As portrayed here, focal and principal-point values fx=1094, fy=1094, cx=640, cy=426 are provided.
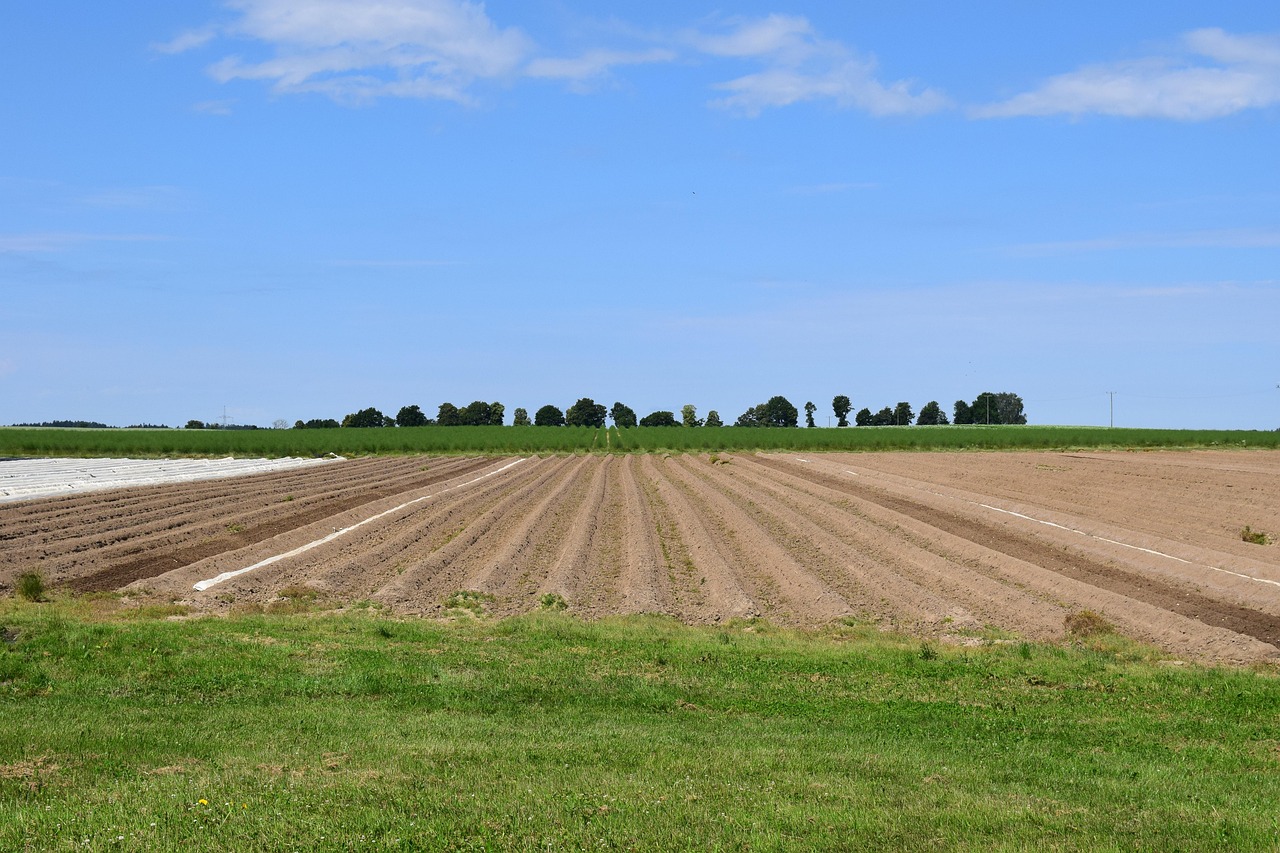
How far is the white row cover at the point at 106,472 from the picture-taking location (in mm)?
36719

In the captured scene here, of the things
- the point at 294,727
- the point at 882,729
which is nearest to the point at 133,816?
the point at 294,727

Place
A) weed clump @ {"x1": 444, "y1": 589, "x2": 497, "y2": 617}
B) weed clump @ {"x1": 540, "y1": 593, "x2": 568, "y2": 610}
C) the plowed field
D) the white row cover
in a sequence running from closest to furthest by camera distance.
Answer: weed clump @ {"x1": 444, "y1": 589, "x2": 497, "y2": 617}
weed clump @ {"x1": 540, "y1": 593, "x2": 568, "y2": 610}
the plowed field
the white row cover

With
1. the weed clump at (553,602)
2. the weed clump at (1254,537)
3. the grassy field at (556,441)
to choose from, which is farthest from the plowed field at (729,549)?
the grassy field at (556,441)

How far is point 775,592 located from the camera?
1869cm

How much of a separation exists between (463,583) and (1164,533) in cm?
1810

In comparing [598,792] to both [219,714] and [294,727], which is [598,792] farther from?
[219,714]

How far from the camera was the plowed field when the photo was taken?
17.2 metres

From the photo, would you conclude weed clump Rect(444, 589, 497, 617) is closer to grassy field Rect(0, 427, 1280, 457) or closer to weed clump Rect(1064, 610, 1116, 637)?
weed clump Rect(1064, 610, 1116, 637)

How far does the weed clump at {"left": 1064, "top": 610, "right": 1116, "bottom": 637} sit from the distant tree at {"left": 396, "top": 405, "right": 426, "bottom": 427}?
115 m

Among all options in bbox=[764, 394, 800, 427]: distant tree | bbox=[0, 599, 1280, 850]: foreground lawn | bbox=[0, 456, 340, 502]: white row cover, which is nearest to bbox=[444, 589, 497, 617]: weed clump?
bbox=[0, 599, 1280, 850]: foreground lawn

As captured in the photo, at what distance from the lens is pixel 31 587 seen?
661 inches

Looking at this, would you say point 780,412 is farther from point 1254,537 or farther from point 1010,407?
point 1254,537

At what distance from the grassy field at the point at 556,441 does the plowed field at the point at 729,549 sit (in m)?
30.0

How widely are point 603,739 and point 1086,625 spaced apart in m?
9.27
